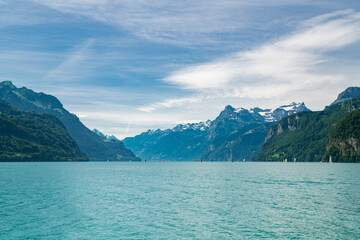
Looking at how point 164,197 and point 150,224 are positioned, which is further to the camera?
point 164,197

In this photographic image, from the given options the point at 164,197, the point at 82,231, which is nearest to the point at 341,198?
the point at 164,197

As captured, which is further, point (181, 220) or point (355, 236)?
point (181, 220)

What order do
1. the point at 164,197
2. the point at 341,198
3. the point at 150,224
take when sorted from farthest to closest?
the point at 164,197 → the point at 341,198 → the point at 150,224

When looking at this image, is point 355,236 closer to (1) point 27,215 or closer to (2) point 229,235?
(2) point 229,235

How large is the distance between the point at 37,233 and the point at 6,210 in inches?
661

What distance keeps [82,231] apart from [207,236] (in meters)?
15.2

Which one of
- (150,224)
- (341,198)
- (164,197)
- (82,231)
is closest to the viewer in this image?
(82,231)

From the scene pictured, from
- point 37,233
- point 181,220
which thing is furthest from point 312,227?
point 37,233

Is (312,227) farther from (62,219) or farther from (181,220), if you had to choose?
(62,219)

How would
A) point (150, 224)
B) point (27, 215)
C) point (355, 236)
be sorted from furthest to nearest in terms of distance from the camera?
point (27, 215), point (150, 224), point (355, 236)

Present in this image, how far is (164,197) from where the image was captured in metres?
65.6

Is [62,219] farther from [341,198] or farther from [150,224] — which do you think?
[341,198]

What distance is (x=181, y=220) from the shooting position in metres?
42.5

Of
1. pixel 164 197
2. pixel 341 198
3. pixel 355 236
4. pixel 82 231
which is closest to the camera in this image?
pixel 355 236
